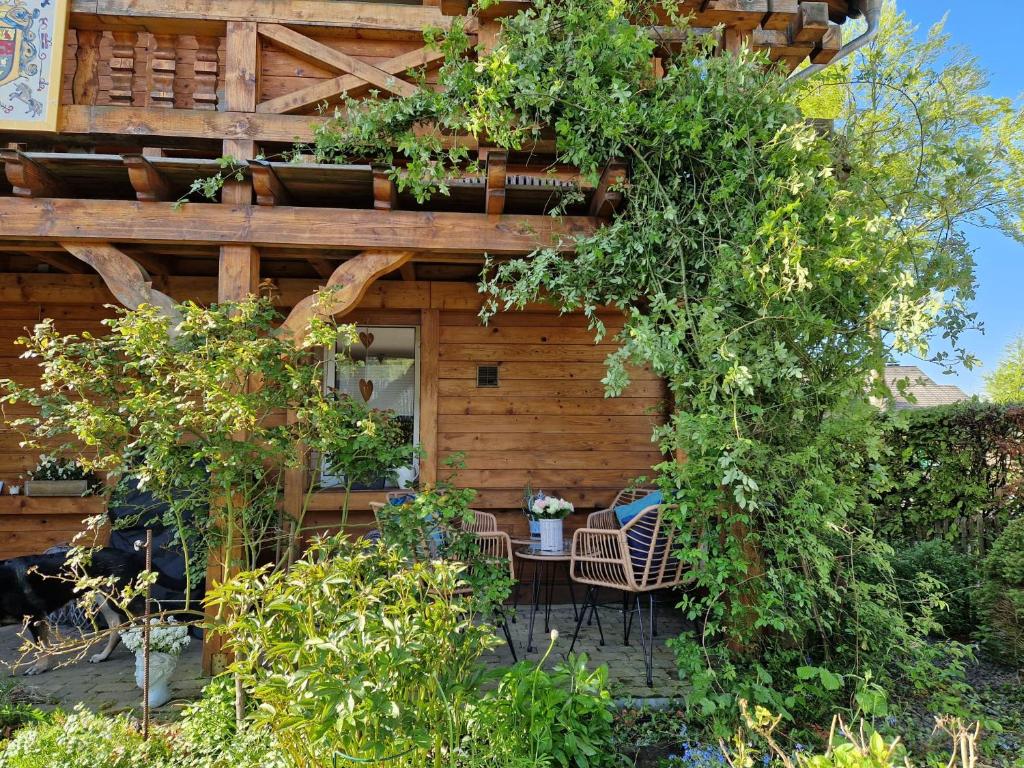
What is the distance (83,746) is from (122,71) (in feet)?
12.1

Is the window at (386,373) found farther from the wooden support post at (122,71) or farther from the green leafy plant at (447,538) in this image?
the wooden support post at (122,71)

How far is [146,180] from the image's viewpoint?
295cm

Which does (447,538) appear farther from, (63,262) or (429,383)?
(63,262)

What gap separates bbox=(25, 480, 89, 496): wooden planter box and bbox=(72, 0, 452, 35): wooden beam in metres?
2.95

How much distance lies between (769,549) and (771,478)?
1.29ft

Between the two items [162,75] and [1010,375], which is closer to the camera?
[162,75]

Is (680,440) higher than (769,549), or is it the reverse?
(680,440)

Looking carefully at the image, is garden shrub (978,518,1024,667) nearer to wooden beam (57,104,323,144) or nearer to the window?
the window

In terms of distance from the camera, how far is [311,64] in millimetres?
3746

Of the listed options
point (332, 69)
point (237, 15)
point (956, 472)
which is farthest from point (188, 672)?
point (956, 472)

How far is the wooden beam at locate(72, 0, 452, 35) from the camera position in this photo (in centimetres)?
357

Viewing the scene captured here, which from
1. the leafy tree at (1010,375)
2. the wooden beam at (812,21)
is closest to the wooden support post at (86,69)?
the wooden beam at (812,21)

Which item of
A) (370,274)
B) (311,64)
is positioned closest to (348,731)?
(370,274)

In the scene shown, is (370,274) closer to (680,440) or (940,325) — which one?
(680,440)
